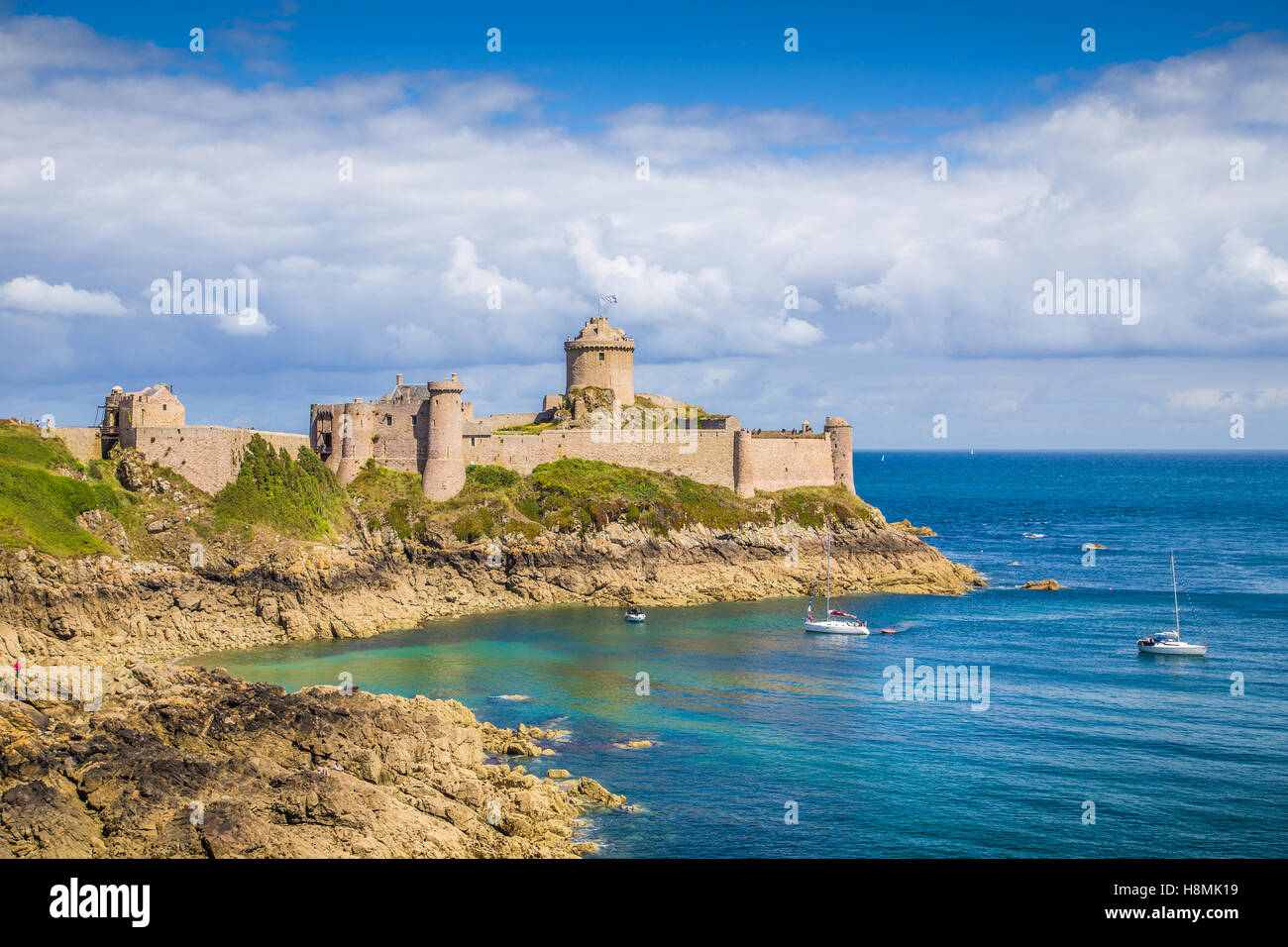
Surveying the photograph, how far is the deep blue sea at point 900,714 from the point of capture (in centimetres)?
2809

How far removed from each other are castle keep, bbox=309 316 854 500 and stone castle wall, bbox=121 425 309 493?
12085 millimetres

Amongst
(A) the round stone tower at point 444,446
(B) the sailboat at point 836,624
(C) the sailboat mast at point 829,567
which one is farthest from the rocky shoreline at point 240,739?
(C) the sailboat mast at point 829,567

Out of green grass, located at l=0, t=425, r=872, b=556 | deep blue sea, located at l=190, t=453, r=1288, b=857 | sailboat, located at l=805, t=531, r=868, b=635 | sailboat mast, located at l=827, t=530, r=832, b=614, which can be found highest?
green grass, located at l=0, t=425, r=872, b=556

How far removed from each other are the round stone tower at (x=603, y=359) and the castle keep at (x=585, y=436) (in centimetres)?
8

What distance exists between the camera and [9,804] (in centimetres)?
2370

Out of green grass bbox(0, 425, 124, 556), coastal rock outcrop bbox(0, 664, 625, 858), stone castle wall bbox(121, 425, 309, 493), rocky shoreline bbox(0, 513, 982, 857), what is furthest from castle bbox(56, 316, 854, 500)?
coastal rock outcrop bbox(0, 664, 625, 858)

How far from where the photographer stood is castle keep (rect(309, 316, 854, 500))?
69250 mm

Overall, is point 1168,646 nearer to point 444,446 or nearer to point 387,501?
point 444,446

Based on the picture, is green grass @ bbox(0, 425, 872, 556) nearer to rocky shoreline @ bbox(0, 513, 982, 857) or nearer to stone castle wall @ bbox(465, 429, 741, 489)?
stone castle wall @ bbox(465, 429, 741, 489)

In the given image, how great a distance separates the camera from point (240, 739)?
30.7 m

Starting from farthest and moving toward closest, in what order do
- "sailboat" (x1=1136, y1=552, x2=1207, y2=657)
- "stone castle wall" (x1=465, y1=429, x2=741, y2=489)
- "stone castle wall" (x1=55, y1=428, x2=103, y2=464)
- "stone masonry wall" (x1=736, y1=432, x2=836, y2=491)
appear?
"stone masonry wall" (x1=736, y1=432, x2=836, y2=491), "stone castle wall" (x1=465, y1=429, x2=741, y2=489), "stone castle wall" (x1=55, y1=428, x2=103, y2=464), "sailboat" (x1=1136, y1=552, x2=1207, y2=657)

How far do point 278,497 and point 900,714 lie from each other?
3595 cm
